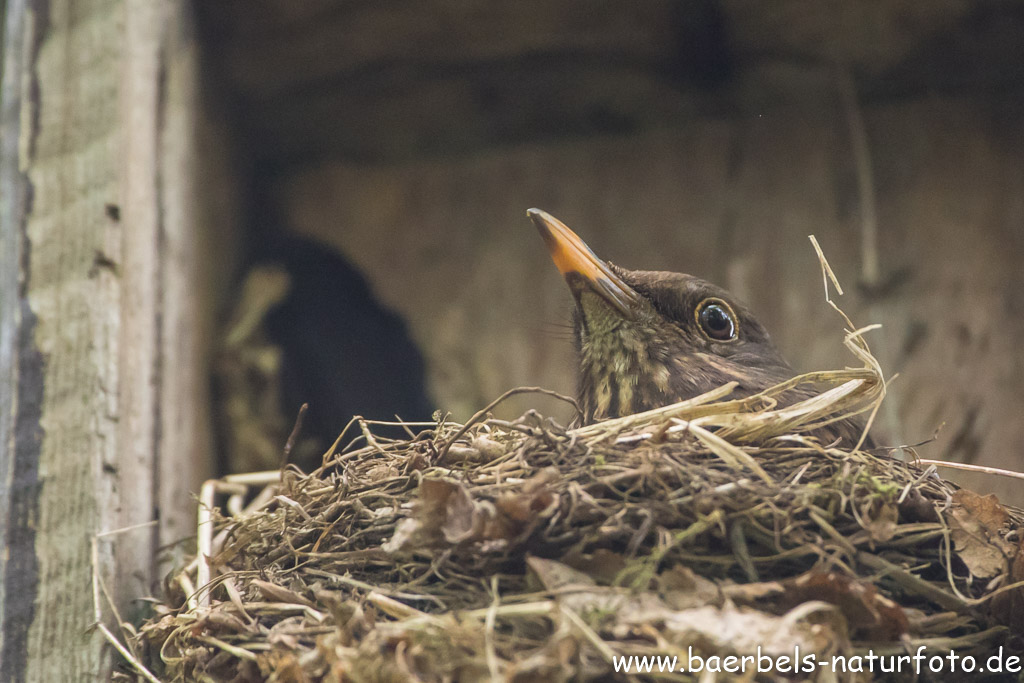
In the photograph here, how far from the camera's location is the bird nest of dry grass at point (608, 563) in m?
1.70

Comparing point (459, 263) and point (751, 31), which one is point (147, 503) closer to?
point (459, 263)

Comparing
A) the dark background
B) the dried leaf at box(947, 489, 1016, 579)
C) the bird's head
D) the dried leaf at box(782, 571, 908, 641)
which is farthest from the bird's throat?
the dried leaf at box(782, 571, 908, 641)

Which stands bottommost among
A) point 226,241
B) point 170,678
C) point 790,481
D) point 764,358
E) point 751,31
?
point 170,678

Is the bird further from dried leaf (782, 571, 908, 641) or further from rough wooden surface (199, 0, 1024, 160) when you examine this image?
rough wooden surface (199, 0, 1024, 160)

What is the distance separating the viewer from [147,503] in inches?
102

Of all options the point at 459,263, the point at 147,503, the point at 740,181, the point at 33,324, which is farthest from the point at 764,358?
the point at 33,324

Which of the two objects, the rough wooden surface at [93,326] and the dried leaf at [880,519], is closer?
the dried leaf at [880,519]

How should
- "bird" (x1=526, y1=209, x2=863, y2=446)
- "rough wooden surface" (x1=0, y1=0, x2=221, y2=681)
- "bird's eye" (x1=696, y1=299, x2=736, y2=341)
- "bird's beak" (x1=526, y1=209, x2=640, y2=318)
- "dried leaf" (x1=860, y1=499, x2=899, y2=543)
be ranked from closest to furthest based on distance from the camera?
"dried leaf" (x1=860, y1=499, x2=899, y2=543), "rough wooden surface" (x1=0, y1=0, x2=221, y2=681), "bird's beak" (x1=526, y1=209, x2=640, y2=318), "bird" (x1=526, y1=209, x2=863, y2=446), "bird's eye" (x1=696, y1=299, x2=736, y2=341)

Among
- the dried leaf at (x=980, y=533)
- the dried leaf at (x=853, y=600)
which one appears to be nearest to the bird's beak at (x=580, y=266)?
the dried leaf at (x=980, y=533)

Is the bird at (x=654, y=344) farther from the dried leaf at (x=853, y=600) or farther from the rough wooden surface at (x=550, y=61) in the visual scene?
the rough wooden surface at (x=550, y=61)

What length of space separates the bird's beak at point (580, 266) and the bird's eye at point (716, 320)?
0.23 m

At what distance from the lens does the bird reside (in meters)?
2.86

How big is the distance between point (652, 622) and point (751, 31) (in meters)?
2.62

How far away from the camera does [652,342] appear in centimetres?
293
